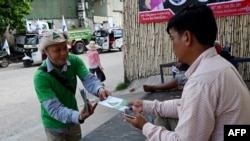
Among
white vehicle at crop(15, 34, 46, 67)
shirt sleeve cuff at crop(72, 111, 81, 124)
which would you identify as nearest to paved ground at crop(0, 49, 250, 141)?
shirt sleeve cuff at crop(72, 111, 81, 124)

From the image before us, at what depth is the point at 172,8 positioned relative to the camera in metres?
6.13

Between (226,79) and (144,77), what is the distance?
5778 millimetres

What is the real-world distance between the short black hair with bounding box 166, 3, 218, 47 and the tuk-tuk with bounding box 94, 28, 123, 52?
17.5m

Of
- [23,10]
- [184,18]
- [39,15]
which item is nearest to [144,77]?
[184,18]

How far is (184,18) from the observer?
135 cm

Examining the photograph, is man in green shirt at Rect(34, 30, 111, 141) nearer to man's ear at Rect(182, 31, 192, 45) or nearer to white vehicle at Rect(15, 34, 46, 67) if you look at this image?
man's ear at Rect(182, 31, 192, 45)

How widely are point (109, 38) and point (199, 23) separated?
1786 cm

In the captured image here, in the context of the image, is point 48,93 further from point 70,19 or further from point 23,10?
point 70,19

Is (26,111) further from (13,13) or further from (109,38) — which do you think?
(109,38)

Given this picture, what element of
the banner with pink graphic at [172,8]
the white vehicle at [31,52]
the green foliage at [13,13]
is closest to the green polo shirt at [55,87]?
the banner with pink graphic at [172,8]

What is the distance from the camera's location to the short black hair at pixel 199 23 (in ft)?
4.35

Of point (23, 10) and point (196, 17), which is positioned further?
point (23, 10)

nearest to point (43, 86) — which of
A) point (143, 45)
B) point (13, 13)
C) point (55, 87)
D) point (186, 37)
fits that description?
point (55, 87)

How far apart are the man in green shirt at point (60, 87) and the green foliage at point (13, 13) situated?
15529mm
